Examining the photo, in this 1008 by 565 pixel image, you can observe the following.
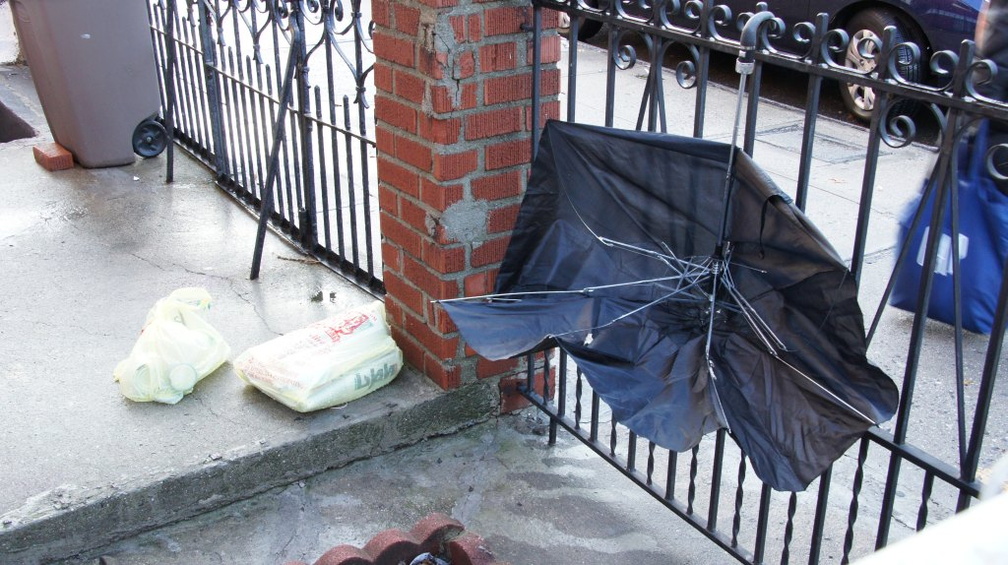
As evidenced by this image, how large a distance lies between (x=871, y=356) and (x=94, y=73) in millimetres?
4347

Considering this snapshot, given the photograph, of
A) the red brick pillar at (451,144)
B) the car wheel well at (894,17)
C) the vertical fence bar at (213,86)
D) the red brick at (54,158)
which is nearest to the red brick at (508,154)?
the red brick pillar at (451,144)

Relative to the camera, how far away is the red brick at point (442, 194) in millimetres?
3082

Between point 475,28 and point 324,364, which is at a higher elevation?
point 475,28

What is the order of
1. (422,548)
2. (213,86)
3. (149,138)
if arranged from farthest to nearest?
(149,138), (213,86), (422,548)

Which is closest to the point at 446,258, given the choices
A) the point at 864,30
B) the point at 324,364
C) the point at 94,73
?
the point at 324,364

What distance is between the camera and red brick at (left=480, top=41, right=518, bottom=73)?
3006 mm

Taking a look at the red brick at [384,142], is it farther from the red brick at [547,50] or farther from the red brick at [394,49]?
the red brick at [547,50]

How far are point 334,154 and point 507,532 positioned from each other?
6.38ft

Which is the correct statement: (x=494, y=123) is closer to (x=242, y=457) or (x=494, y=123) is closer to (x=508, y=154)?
(x=508, y=154)

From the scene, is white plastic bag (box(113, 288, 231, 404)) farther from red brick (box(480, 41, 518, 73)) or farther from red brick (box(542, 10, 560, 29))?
red brick (box(542, 10, 560, 29))

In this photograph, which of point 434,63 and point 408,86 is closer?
point 434,63

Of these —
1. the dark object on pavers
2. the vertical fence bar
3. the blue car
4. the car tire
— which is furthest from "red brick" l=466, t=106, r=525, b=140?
the car tire

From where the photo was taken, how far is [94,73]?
5.52m

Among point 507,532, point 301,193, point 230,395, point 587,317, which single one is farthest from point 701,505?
point 301,193
